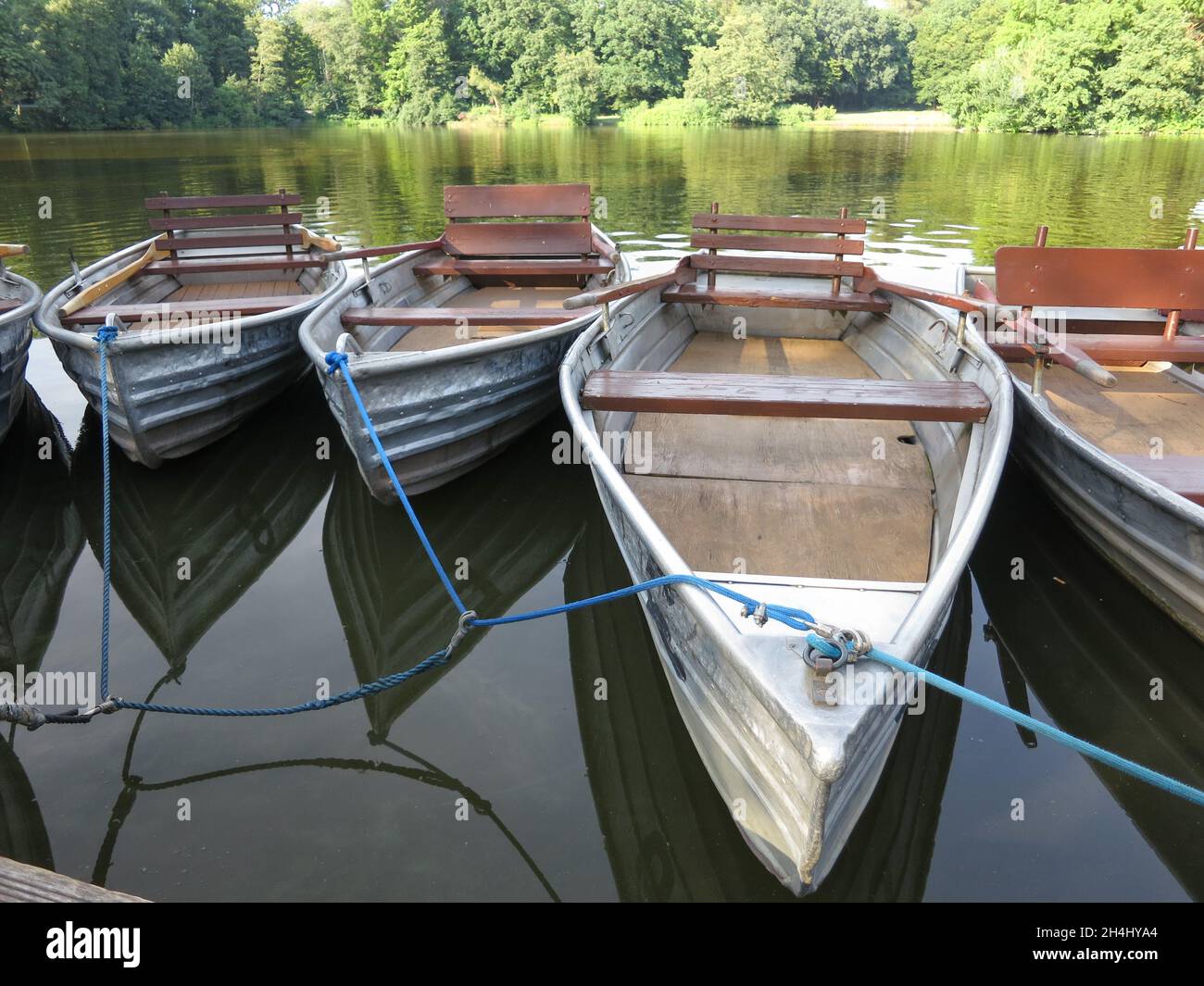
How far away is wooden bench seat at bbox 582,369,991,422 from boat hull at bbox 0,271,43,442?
4656 millimetres

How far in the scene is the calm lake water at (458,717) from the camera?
125 inches

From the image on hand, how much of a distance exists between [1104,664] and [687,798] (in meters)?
2.35

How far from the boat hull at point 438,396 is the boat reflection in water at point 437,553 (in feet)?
0.87

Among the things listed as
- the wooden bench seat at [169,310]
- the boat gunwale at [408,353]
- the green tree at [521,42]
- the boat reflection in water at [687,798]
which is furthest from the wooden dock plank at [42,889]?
the green tree at [521,42]

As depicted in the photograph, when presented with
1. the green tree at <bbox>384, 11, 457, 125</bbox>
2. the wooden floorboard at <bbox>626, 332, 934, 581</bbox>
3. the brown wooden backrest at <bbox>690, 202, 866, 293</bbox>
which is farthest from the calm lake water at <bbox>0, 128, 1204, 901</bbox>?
the green tree at <bbox>384, 11, 457, 125</bbox>

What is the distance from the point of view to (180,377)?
5812 mm

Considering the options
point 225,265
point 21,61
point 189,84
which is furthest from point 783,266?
point 189,84

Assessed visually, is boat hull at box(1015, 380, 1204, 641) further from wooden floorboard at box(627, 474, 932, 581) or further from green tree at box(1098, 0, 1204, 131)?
green tree at box(1098, 0, 1204, 131)

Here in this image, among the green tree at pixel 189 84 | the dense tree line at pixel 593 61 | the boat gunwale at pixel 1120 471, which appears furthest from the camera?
the green tree at pixel 189 84

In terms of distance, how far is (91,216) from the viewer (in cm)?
1723

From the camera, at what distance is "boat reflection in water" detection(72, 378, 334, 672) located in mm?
4922

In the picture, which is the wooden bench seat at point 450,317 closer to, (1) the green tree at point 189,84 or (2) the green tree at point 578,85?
(1) the green tree at point 189,84

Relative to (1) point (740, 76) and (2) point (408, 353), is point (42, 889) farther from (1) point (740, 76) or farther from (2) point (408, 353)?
(1) point (740, 76)

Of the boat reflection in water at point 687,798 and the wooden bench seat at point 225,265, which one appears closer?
the boat reflection in water at point 687,798
